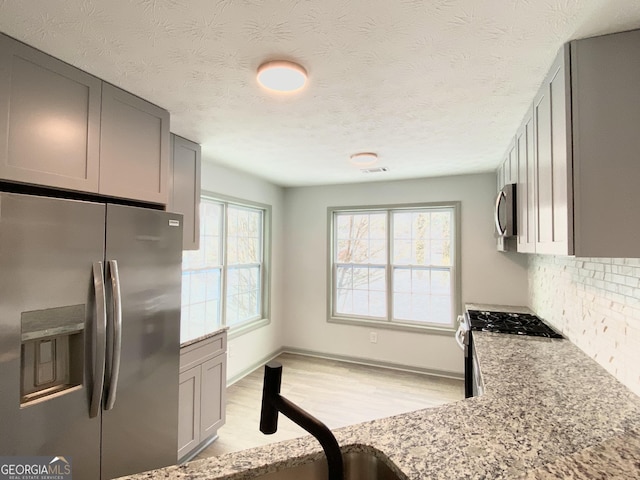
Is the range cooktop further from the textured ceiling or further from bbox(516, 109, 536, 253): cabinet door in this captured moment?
the textured ceiling

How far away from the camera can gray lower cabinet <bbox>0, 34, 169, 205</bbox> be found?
4.20ft

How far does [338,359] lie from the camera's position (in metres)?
4.33

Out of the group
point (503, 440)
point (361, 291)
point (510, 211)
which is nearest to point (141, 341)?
point (503, 440)

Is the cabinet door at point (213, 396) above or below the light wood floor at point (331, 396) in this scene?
above

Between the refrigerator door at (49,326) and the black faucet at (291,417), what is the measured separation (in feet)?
3.74

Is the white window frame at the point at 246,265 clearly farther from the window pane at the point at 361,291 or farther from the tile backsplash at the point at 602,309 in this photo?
the tile backsplash at the point at 602,309

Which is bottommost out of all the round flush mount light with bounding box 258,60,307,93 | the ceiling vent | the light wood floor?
the light wood floor

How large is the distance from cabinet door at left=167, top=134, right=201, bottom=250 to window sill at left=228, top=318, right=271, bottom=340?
4.55 ft

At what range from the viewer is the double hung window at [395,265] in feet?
12.8

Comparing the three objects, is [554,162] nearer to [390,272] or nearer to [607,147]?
[607,147]

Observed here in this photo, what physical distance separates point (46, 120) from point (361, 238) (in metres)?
3.53

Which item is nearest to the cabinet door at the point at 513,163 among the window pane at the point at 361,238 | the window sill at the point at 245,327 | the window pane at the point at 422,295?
the window pane at the point at 422,295

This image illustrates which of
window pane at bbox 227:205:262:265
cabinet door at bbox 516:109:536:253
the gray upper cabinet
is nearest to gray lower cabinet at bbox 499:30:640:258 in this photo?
the gray upper cabinet

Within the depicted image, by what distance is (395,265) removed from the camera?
415cm
